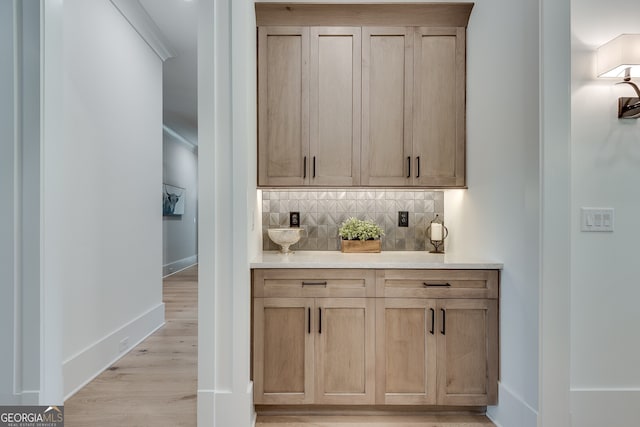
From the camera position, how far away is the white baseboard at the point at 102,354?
7.47 ft

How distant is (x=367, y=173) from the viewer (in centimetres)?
237

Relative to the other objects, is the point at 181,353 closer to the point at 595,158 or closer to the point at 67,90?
the point at 67,90

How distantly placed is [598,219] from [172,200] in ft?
21.8

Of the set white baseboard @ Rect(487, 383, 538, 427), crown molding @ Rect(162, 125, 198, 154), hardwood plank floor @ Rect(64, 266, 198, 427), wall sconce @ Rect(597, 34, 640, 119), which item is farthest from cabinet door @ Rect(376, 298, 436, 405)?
crown molding @ Rect(162, 125, 198, 154)

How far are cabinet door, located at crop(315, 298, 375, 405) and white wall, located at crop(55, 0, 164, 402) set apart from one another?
4.91 feet

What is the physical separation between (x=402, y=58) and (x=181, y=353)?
9.37 ft

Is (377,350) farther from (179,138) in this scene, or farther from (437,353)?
(179,138)

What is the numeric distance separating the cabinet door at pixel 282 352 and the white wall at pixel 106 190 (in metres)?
1.16

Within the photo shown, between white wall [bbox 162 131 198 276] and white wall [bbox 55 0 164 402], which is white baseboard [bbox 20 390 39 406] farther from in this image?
white wall [bbox 162 131 198 276]

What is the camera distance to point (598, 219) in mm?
1897

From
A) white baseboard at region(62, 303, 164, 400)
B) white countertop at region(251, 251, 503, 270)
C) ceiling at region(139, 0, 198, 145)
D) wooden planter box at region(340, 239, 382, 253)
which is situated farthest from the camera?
ceiling at region(139, 0, 198, 145)

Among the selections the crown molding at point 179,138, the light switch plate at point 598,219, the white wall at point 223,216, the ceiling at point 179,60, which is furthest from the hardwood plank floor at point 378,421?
the crown molding at point 179,138

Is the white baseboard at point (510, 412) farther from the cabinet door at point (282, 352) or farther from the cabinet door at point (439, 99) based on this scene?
the cabinet door at point (439, 99)

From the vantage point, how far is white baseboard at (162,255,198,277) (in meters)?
6.67
